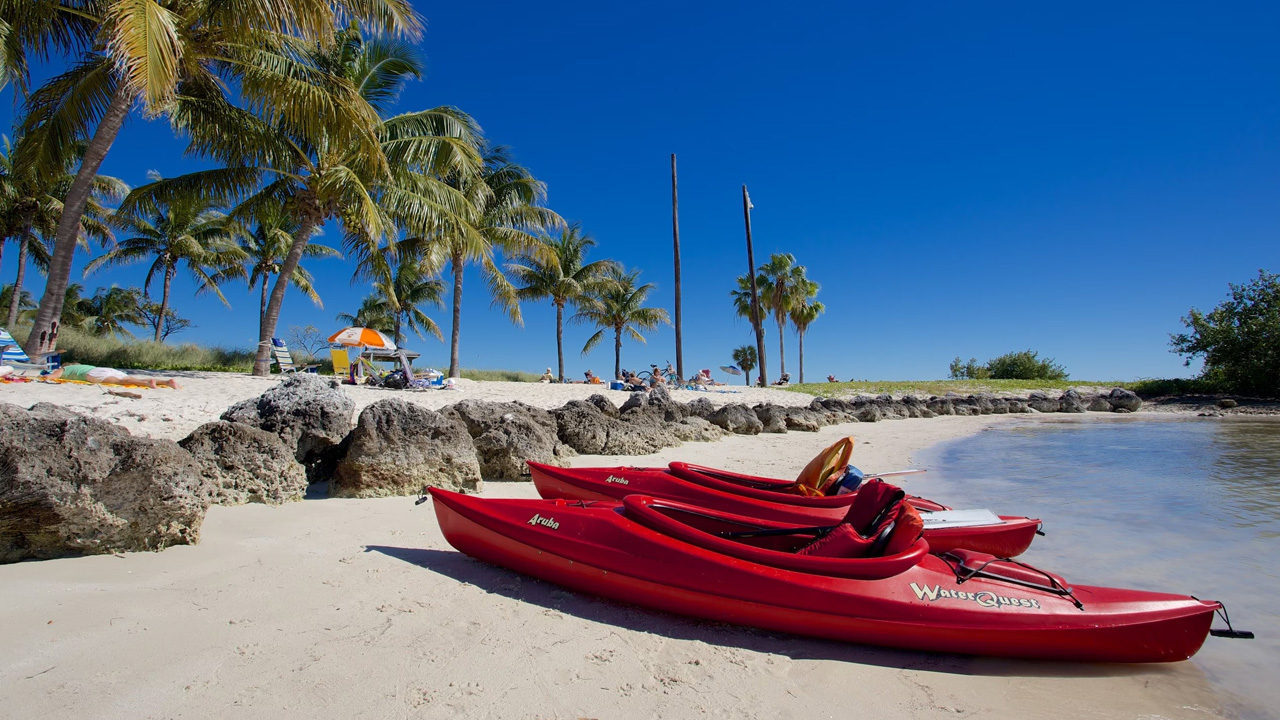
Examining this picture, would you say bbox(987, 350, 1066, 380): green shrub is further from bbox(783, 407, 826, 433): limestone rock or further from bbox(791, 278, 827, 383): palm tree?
bbox(783, 407, 826, 433): limestone rock

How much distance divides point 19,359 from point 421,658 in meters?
12.4

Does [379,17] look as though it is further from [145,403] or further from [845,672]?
[845,672]

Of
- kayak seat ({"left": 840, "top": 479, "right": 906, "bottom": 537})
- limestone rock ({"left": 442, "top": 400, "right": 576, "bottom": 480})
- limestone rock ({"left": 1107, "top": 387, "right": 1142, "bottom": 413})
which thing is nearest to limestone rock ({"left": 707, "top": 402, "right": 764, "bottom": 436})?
limestone rock ({"left": 442, "top": 400, "right": 576, "bottom": 480})

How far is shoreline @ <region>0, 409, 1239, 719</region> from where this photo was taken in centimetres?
225

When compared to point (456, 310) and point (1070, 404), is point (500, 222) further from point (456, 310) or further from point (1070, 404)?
point (1070, 404)

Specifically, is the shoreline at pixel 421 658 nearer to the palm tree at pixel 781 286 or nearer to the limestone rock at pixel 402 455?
the limestone rock at pixel 402 455

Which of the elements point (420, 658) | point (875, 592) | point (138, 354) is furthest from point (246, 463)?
point (138, 354)

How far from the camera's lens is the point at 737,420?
39.8 ft

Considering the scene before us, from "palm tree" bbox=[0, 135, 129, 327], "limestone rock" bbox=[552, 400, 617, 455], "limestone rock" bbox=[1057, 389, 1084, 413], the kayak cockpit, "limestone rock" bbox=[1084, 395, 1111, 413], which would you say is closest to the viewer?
the kayak cockpit

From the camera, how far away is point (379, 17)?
9734 millimetres

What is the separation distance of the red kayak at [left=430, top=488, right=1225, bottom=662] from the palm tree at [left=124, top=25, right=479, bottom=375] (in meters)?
10.2

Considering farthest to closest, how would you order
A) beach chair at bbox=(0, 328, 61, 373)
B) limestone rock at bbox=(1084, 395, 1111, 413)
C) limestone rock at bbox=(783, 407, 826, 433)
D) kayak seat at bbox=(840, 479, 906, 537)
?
limestone rock at bbox=(1084, 395, 1111, 413)
limestone rock at bbox=(783, 407, 826, 433)
beach chair at bbox=(0, 328, 61, 373)
kayak seat at bbox=(840, 479, 906, 537)

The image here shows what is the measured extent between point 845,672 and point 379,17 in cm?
1163

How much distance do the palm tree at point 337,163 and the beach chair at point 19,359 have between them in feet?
10.4
